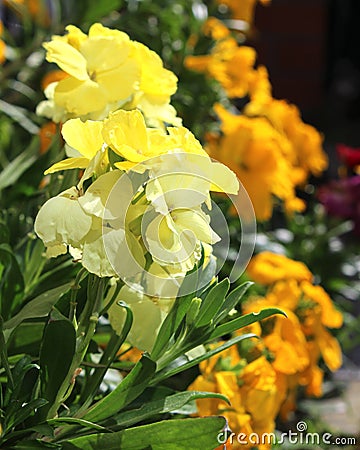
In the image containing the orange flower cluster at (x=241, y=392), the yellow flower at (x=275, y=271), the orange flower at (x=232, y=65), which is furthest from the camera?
the orange flower at (x=232, y=65)

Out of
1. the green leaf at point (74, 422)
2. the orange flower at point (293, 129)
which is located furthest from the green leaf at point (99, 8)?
the green leaf at point (74, 422)

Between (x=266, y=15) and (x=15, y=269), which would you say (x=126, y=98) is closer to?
(x=15, y=269)

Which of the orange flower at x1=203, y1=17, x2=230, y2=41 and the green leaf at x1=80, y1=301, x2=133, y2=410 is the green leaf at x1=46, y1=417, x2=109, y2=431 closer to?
the green leaf at x1=80, y1=301, x2=133, y2=410

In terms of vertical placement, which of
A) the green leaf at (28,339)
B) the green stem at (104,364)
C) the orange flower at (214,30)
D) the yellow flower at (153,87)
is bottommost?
the orange flower at (214,30)

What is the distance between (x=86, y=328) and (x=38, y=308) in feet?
0.17

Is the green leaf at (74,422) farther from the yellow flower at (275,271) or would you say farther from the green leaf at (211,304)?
the yellow flower at (275,271)

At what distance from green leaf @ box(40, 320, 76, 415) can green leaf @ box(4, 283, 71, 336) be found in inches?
1.6

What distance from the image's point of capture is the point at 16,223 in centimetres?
70

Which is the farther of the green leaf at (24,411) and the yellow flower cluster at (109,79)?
the yellow flower cluster at (109,79)

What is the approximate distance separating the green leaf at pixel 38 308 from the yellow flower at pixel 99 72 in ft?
0.45

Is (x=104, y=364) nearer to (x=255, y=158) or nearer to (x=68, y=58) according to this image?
(x=68, y=58)

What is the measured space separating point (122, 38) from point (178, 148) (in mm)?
179

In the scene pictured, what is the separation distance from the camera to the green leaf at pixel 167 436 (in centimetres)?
50

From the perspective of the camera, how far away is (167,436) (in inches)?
19.8
